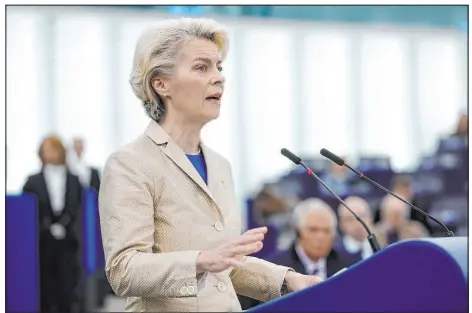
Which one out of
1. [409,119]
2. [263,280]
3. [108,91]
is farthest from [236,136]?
[263,280]

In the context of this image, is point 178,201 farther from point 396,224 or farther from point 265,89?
point 265,89

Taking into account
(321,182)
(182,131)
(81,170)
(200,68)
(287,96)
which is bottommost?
(81,170)

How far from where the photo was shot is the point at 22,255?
16.5ft

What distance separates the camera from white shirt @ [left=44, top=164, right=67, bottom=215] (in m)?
5.64

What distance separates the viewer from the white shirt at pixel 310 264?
3.35 meters

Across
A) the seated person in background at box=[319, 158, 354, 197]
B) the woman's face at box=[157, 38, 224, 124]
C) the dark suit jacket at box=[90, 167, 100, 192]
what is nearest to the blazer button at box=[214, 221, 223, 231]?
the woman's face at box=[157, 38, 224, 124]

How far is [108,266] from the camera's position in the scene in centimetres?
163

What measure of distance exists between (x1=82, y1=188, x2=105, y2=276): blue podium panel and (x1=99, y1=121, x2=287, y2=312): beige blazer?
4001 mm

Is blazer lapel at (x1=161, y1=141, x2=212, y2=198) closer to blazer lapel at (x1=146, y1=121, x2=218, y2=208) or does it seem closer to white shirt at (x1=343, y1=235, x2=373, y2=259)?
blazer lapel at (x1=146, y1=121, x2=218, y2=208)

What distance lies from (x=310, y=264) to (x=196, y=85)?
1803 millimetres

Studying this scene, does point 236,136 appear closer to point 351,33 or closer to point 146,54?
point 351,33

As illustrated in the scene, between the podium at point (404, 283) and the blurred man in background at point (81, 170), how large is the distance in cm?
413

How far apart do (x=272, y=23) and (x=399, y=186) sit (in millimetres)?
5011

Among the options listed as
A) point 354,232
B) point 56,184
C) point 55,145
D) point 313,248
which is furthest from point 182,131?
point 55,145
